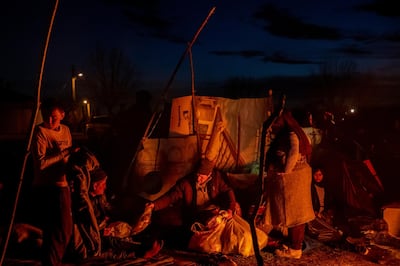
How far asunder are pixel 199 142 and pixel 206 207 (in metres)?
1.46

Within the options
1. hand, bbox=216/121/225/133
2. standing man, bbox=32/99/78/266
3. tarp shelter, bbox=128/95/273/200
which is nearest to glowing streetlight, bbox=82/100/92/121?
tarp shelter, bbox=128/95/273/200

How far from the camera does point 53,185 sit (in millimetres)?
4285

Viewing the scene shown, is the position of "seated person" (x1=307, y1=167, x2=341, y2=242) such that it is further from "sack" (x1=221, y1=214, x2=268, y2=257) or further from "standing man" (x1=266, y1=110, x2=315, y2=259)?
"sack" (x1=221, y1=214, x2=268, y2=257)

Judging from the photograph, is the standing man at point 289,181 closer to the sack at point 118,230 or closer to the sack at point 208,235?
the sack at point 208,235

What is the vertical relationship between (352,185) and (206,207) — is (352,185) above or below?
above

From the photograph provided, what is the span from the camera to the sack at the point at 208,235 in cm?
508

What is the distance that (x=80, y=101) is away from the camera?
25281 millimetres

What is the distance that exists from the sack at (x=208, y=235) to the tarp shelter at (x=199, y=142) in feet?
4.95

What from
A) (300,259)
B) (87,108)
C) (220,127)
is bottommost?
(300,259)

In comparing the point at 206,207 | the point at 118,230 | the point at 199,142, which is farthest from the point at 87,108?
the point at 118,230

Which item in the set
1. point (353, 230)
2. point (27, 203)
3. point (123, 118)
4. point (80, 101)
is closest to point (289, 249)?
point (353, 230)

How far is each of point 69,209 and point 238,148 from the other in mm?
3270

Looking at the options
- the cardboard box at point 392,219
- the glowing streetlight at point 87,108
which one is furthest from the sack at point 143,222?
the glowing streetlight at point 87,108

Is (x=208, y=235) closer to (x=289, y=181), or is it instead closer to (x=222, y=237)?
(x=222, y=237)
